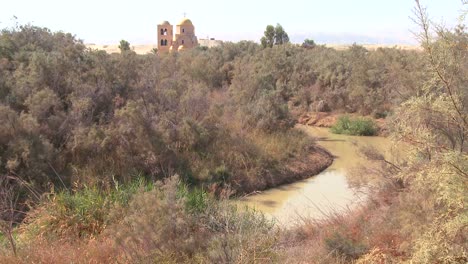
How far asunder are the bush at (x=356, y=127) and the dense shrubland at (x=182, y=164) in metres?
0.09

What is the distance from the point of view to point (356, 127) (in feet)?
83.8

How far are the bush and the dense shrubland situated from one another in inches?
3.5

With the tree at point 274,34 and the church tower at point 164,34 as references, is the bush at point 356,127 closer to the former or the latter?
the tree at point 274,34

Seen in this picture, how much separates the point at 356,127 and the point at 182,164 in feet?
46.4

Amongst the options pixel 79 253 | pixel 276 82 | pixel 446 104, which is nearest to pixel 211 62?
pixel 276 82

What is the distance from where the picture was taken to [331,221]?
9.57 metres

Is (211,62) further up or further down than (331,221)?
further up

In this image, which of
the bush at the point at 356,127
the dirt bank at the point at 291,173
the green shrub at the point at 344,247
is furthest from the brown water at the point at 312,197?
the bush at the point at 356,127

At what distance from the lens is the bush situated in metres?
25.4

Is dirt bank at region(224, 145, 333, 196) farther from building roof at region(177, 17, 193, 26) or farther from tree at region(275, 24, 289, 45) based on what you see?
building roof at region(177, 17, 193, 26)

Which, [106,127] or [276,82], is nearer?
[106,127]

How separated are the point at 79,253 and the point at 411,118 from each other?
4.69 meters

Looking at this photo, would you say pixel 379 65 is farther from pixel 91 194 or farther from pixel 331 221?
pixel 91 194

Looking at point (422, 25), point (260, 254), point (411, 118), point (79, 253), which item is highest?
point (422, 25)
